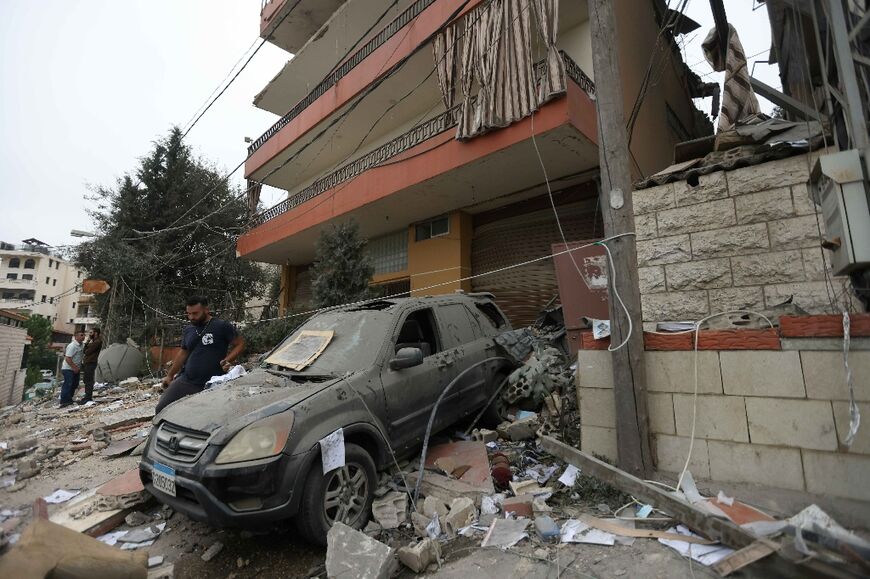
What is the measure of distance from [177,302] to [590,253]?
15917mm

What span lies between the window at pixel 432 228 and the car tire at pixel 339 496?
26.8 ft

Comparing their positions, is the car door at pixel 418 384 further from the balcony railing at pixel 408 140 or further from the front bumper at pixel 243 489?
the balcony railing at pixel 408 140

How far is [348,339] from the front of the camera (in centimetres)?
399

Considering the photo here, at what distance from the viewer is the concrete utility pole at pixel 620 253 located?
9.73 ft

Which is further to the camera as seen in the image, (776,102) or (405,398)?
(776,102)

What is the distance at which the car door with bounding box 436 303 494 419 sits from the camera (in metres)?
4.53

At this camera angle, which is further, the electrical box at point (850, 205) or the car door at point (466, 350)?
the car door at point (466, 350)

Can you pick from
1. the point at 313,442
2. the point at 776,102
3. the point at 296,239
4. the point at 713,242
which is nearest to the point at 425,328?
the point at 313,442

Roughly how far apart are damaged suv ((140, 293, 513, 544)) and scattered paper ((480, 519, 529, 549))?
96 centimetres

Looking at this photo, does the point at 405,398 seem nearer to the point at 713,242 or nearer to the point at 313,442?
the point at 313,442

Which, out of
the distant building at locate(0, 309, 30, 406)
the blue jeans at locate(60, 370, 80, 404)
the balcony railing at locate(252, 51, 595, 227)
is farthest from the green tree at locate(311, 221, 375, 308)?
the distant building at locate(0, 309, 30, 406)

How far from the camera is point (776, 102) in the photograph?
5.24m

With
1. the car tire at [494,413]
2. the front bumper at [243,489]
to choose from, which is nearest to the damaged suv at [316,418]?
the front bumper at [243,489]

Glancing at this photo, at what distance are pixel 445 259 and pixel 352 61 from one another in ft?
21.3
